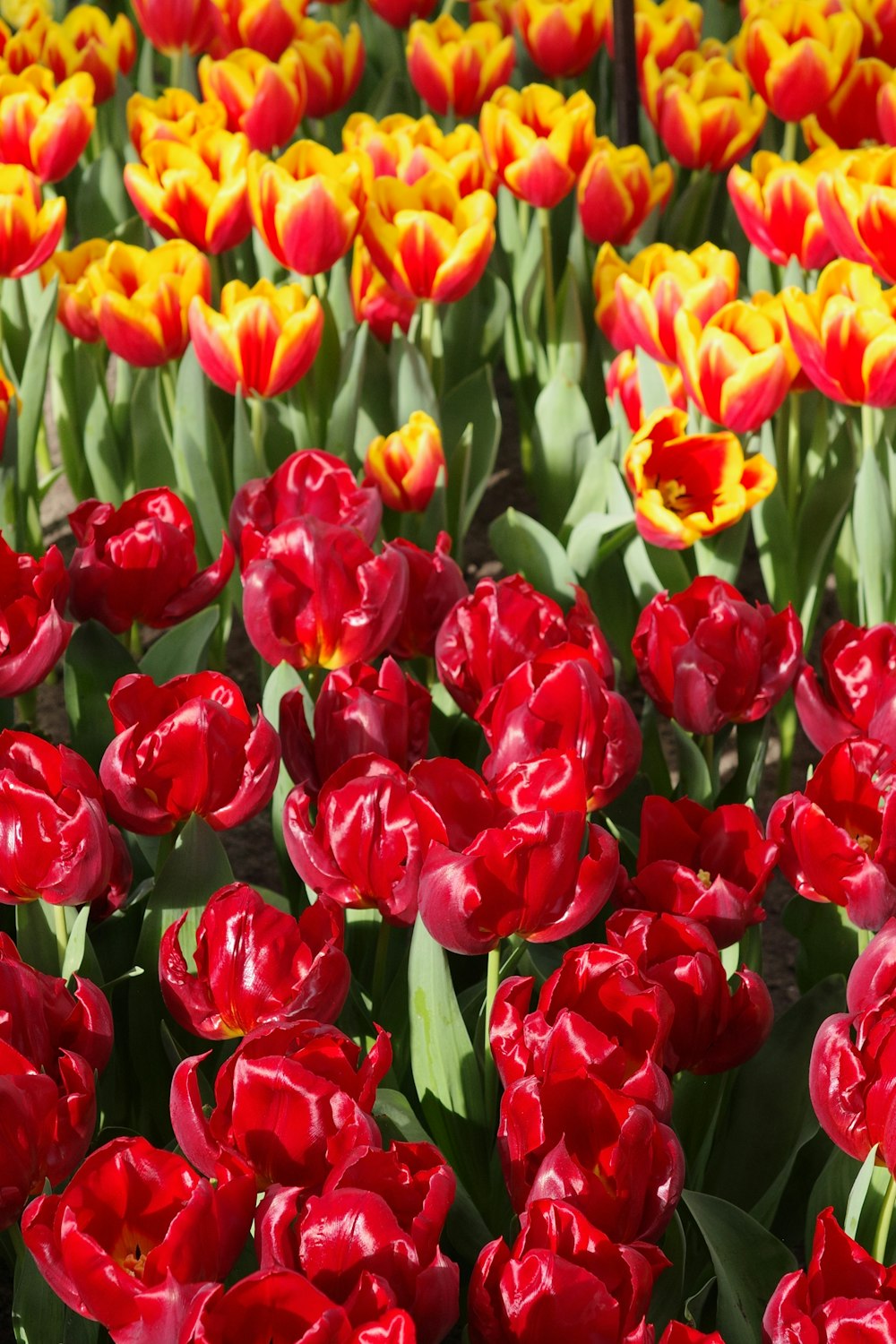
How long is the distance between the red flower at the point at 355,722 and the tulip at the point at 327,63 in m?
1.30

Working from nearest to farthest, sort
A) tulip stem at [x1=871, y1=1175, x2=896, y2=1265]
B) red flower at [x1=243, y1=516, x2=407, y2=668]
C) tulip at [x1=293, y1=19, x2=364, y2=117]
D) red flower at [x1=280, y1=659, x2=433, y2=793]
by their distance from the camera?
tulip stem at [x1=871, y1=1175, x2=896, y2=1265] → red flower at [x1=280, y1=659, x2=433, y2=793] → red flower at [x1=243, y1=516, x2=407, y2=668] → tulip at [x1=293, y1=19, x2=364, y2=117]

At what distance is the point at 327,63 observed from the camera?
2049 millimetres

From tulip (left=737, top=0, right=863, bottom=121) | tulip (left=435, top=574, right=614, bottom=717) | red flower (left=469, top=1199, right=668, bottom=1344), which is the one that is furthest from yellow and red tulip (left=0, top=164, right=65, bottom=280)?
red flower (left=469, top=1199, right=668, bottom=1344)

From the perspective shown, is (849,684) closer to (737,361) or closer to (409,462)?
(737,361)

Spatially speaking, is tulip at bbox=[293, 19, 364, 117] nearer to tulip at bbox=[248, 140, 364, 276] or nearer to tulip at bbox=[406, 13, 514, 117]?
tulip at bbox=[406, 13, 514, 117]

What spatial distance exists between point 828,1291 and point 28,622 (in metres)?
0.69

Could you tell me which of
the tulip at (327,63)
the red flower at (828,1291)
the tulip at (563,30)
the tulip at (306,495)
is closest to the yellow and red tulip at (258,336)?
the tulip at (306,495)

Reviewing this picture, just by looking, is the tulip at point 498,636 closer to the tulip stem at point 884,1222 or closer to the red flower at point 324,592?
the red flower at point 324,592

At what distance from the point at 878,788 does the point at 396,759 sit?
0.30 m

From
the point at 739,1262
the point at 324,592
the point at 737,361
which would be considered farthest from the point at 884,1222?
the point at 737,361

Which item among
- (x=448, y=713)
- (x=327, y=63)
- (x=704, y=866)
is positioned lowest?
(x=448, y=713)

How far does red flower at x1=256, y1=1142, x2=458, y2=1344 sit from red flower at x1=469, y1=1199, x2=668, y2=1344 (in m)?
0.02

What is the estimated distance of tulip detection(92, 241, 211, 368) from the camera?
154 centimetres

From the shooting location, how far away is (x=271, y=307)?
4.75ft
